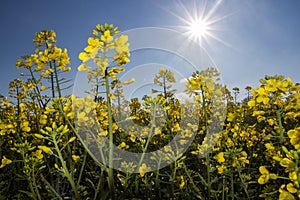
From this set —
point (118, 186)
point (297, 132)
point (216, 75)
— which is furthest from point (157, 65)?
point (297, 132)

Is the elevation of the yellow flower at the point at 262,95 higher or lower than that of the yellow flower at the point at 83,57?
lower

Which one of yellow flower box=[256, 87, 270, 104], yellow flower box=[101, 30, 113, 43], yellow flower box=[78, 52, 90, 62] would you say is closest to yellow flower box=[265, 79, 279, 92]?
yellow flower box=[256, 87, 270, 104]

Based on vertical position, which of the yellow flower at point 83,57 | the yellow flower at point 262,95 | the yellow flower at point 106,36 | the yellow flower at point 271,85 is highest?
the yellow flower at point 106,36

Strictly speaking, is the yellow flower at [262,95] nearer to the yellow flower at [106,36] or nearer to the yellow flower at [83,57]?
the yellow flower at [106,36]

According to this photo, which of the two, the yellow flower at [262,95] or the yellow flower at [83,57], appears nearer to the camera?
the yellow flower at [83,57]

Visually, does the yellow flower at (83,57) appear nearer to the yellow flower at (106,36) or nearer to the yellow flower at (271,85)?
the yellow flower at (106,36)

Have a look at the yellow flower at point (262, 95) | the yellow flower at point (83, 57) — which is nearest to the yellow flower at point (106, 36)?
the yellow flower at point (83, 57)

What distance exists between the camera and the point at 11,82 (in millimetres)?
5527

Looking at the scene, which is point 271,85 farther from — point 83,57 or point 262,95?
point 83,57

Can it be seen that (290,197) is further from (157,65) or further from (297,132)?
(157,65)

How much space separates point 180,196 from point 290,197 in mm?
2265

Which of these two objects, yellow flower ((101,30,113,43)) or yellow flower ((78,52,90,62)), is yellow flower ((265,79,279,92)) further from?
yellow flower ((78,52,90,62))

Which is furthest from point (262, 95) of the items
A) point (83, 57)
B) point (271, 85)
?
point (83, 57)

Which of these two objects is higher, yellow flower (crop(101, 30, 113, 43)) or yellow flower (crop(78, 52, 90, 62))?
yellow flower (crop(101, 30, 113, 43))
